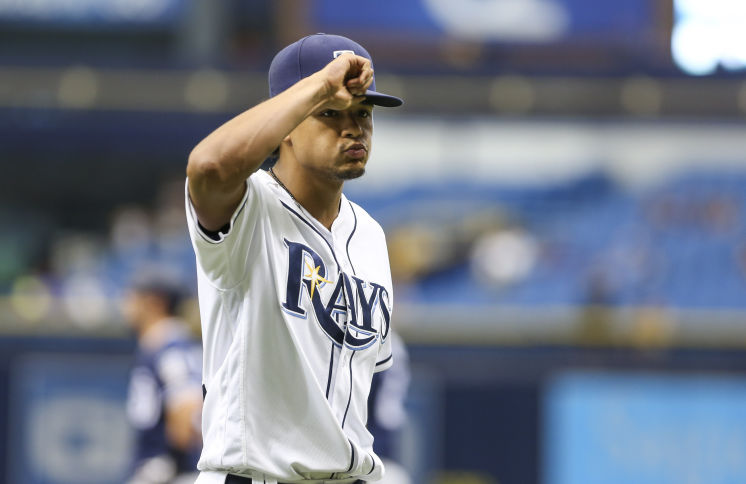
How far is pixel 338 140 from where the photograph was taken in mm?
2938

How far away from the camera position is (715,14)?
16.3 metres

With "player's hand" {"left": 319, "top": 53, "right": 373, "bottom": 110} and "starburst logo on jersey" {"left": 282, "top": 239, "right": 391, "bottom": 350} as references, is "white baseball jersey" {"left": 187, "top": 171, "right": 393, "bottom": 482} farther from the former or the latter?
"player's hand" {"left": 319, "top": 53, "right": 373, "bottom": 110}

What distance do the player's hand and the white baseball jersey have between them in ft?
0.95

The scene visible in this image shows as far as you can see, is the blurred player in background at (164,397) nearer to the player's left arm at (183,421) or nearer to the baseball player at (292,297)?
the player's left arm at (183,421)

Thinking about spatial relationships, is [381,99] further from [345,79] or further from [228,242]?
[228,242]

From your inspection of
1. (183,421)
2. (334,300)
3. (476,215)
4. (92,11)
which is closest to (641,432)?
(476,215)

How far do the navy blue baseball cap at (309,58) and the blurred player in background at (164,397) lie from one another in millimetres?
3574

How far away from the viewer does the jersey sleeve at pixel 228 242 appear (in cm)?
272

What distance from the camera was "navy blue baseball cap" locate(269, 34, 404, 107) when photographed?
9.86ft

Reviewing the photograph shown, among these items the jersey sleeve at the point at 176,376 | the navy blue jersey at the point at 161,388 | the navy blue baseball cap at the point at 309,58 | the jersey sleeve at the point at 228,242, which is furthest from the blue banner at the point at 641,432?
the jersey sleeve at the point at 228,242

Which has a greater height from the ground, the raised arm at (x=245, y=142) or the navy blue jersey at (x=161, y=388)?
the raised arm at (x=245, y=142)

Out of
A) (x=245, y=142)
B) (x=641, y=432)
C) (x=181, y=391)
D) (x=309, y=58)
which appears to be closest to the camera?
(x=245, y=142)

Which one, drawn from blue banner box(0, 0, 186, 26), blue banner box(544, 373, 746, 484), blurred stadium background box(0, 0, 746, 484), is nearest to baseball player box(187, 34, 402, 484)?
blurred stadium background box(0, 0, 746, 484)

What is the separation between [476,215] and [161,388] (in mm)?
8895
